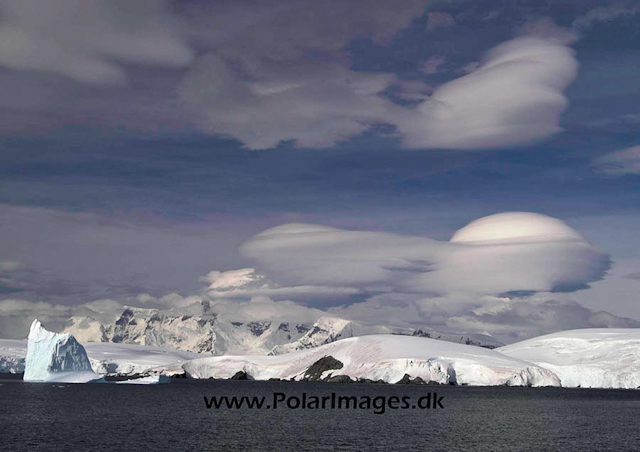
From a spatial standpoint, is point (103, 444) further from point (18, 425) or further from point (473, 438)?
point (473, 438)

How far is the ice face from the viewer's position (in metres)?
155

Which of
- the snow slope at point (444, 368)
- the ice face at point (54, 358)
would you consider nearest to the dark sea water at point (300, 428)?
the ice face at point (54, 358)

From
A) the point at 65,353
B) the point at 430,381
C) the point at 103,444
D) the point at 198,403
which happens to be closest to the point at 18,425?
the point at 103,444

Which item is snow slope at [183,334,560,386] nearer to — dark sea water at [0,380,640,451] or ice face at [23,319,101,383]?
ice face at [23,319,101,383]

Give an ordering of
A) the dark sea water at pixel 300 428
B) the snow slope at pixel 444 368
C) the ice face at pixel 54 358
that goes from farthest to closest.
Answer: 1. the snow slope at pixel 444 368
2. the ice face at pixel 54 358
3. the dark sea water at pixel 300 428

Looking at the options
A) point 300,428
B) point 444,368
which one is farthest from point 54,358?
point 300,428

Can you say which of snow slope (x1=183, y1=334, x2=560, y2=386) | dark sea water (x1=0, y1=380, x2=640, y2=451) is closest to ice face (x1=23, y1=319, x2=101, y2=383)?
dark sea water (x1=0, y1=380, x2=640, y2=451)

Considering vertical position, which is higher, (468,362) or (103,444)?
(468,362)

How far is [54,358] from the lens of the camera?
16012 cm

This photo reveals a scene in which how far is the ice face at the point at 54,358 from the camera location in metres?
155

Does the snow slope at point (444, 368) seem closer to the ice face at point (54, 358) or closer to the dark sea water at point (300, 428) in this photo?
the ice face at point (54, 358)

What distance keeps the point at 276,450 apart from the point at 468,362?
135 metres

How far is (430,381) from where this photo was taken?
598 ft

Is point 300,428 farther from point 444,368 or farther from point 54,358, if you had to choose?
point 444,368
